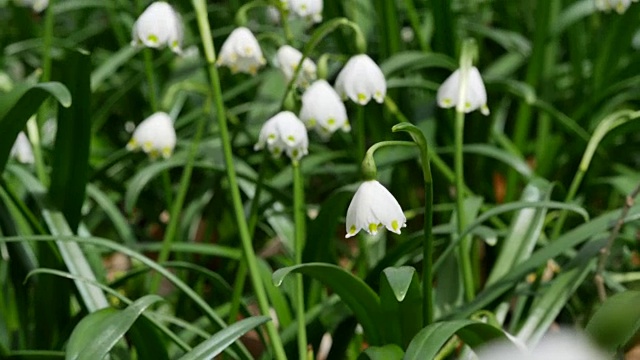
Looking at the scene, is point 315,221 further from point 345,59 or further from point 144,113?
point 144,113

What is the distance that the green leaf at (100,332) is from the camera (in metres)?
1.36

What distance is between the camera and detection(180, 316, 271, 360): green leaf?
133cm

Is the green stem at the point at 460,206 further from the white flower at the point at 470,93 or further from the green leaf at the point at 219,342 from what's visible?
the green leaf at the point at 219,342

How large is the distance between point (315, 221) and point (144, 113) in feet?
4.40

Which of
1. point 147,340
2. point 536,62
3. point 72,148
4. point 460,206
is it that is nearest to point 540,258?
point 460,206

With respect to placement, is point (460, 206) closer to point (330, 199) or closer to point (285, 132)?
point (330, 199)

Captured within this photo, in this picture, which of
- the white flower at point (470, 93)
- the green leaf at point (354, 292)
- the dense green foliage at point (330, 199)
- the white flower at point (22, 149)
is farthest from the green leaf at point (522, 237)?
the white flower at point (22, 149)

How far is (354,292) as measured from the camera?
1487 mm

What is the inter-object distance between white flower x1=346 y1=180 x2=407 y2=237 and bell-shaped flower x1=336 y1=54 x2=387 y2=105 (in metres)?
0.36

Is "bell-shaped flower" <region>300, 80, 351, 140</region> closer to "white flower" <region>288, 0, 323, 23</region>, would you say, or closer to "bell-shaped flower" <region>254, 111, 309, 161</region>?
"bell-shaped flower" <region>254, 111, 309, 161</region>

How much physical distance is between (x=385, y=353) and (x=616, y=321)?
32 centimetres

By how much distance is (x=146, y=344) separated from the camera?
5.09 feet

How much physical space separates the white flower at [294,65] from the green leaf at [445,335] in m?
0.55

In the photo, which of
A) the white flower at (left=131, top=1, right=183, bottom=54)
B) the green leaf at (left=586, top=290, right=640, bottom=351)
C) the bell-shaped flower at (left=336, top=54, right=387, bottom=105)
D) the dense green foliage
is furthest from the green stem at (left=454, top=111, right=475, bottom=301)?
the white flower at (left=131, top=1, right=183, bottom=54)
